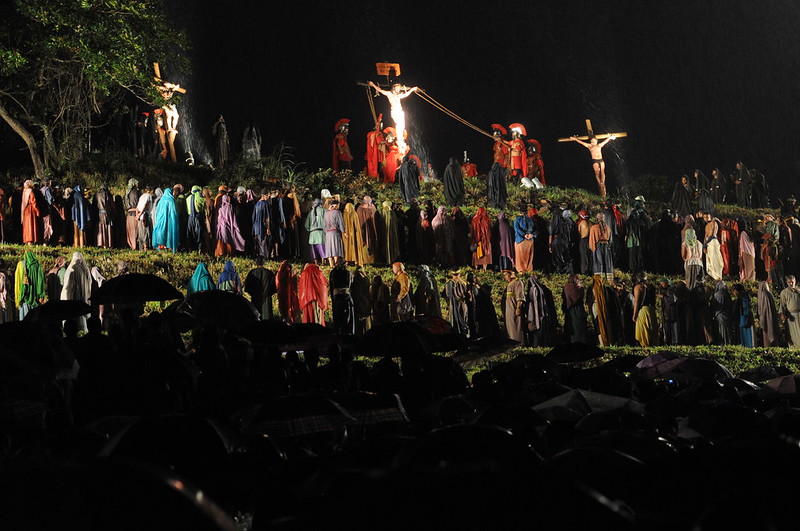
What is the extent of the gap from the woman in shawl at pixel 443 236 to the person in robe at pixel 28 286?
27.5 ft

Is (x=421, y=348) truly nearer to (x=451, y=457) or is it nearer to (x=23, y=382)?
(x=23, y=382)

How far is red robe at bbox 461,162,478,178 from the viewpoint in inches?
1058

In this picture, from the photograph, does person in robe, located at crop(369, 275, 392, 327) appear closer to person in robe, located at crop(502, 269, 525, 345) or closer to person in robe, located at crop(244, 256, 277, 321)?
person in robe, located at crop(244, 256, 277, 321)

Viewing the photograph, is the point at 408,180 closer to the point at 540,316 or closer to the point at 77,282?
the point at 540,316

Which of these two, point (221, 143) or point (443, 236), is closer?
point (443, 236)

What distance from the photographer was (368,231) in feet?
70.3

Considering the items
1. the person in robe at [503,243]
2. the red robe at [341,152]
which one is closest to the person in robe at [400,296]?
the person in robe at [503,243]

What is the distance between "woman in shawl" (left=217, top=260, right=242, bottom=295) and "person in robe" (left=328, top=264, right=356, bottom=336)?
1.79m

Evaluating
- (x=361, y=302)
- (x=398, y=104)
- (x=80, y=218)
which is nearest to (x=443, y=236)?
(x=361, y=302)

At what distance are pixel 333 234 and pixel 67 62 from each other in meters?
5.96

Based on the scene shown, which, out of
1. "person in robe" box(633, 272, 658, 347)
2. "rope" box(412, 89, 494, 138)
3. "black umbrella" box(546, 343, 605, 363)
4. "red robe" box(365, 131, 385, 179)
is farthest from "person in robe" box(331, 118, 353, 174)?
"black umbrella" box(546, 343, 605, 363)

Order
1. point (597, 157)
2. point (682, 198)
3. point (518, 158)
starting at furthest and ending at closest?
point (597, 157) < point (518, 158) < point (682, 198)

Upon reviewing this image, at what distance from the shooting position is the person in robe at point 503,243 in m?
23.0

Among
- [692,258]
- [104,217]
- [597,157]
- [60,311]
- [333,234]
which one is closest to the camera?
[60,311]
